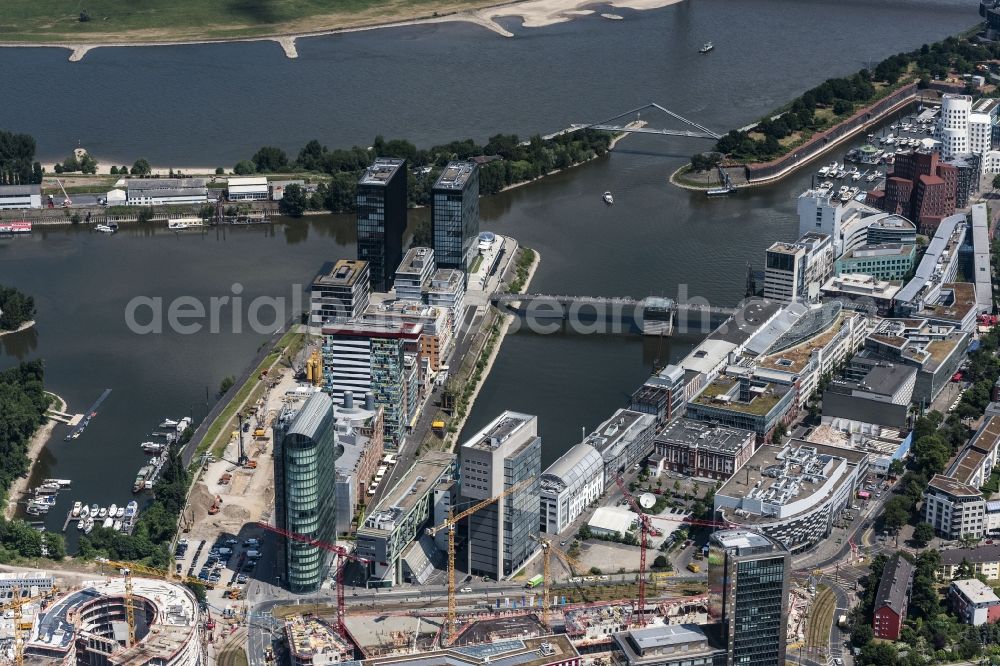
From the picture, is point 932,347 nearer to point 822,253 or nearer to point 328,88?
point 822,253

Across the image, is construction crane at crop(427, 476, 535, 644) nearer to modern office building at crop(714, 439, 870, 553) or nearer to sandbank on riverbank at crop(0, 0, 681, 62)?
modern office building at crop(714, 439, 870, 553)

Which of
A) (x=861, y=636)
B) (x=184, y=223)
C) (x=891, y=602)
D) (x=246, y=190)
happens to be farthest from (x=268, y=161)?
(x=861, y=636)

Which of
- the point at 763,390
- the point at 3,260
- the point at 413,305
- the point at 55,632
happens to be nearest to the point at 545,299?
the point at 413,305

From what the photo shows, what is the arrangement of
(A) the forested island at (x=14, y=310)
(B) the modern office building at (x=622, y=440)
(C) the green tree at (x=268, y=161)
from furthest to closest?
(C) the green tree at (x=268, y=161) → (A) the forested island at (x=14, y=310) → (B) the modern office building at (x=622, y=440)

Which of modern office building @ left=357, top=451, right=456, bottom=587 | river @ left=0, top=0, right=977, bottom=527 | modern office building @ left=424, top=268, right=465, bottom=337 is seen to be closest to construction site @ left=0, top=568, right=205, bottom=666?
modern office building @ left=357, top=451, right=456, bottom=587

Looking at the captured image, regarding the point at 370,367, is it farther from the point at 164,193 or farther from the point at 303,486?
the point at 164,193

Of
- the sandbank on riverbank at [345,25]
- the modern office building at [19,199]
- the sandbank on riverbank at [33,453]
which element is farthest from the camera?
the sandbank on riverbank at [345,25]

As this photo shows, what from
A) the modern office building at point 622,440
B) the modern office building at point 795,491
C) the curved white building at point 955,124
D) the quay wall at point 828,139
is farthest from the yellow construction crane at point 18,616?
the curved white building at point 955,124

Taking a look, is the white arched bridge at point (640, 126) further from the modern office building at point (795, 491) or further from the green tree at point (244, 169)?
the modern office building at point (795, 491)
